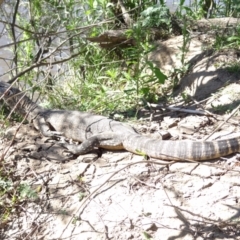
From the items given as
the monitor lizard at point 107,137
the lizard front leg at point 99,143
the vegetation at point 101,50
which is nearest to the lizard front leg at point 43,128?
the monitor lizard at point 107,137

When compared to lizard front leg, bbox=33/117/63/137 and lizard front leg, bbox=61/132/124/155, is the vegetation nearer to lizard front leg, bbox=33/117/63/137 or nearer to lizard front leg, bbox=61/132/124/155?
lizard front leg, bbox=33/117/63/137

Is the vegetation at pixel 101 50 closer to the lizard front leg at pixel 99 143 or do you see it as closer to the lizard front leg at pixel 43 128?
the lizard front leg at pixel 43 128

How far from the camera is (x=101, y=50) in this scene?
27.2ft

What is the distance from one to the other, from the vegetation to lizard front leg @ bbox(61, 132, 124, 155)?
100cm

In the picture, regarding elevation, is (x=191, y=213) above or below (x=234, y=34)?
below

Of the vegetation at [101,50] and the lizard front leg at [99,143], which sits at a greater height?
the vegetation at [101,50]

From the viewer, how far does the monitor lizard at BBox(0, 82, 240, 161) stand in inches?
185

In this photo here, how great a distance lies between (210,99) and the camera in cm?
621

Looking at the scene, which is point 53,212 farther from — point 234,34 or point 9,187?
point 234,34

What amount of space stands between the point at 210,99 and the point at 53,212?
2.66 meters

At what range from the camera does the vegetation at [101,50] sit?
22.1 feet

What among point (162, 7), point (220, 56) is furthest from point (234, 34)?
point (162, 7)

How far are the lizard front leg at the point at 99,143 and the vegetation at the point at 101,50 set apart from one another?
1.00 metres

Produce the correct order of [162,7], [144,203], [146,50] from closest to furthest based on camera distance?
[144,203]
[146,50]
[162,7]
